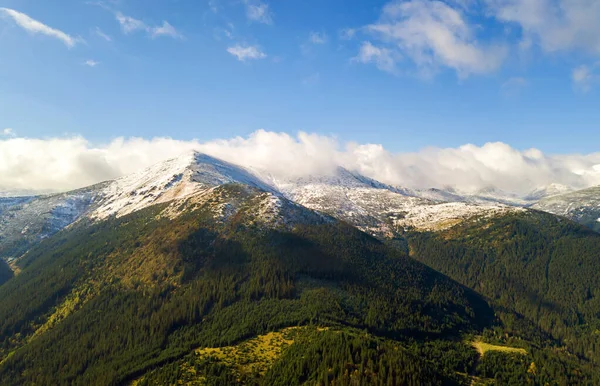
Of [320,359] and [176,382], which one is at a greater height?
[320,359]

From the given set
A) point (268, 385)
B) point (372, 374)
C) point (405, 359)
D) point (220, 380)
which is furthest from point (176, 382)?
point (405, 359)

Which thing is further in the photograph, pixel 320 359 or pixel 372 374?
pixel 320 359

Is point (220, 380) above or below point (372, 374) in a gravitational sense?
below

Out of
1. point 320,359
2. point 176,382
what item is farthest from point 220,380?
point 320,359

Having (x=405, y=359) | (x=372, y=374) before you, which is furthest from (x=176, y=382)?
(x=405, y=359)

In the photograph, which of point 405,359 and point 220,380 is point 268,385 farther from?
point 405,359

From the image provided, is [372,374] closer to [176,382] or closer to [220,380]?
[220,380]

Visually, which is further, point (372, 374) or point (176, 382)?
point (176, 382)
